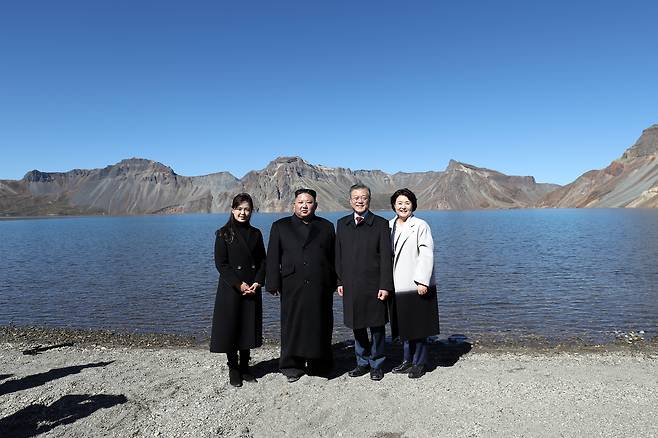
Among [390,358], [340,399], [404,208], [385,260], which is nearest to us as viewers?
[340,399]

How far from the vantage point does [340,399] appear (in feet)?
24.8

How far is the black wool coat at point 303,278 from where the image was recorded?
8.22m

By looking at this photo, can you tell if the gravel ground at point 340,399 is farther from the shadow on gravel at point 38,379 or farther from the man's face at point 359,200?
the man's face at point 359,200

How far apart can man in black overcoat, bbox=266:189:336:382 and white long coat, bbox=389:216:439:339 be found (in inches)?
47.0

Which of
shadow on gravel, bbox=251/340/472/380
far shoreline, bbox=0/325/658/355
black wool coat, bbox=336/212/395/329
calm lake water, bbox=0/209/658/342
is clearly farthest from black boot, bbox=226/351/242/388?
calm lake water, bbox=0/209/658/342

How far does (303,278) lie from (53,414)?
14.2 ft

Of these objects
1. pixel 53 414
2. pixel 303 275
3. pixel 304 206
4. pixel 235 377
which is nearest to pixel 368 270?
pixel 303 275

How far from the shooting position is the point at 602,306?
62.6 feet

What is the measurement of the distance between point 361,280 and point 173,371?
432cm

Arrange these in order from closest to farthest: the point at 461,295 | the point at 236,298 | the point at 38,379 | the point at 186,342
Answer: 1. the point at 236,298
2. the point at 38,379
3. the point at 186,342
4. the point at 461,295

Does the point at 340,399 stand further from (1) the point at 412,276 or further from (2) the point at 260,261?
(2) the point at 260,261

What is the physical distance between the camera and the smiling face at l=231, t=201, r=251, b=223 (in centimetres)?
804

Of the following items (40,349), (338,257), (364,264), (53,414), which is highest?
(338,257)

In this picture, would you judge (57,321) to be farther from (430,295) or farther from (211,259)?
(211,259)
